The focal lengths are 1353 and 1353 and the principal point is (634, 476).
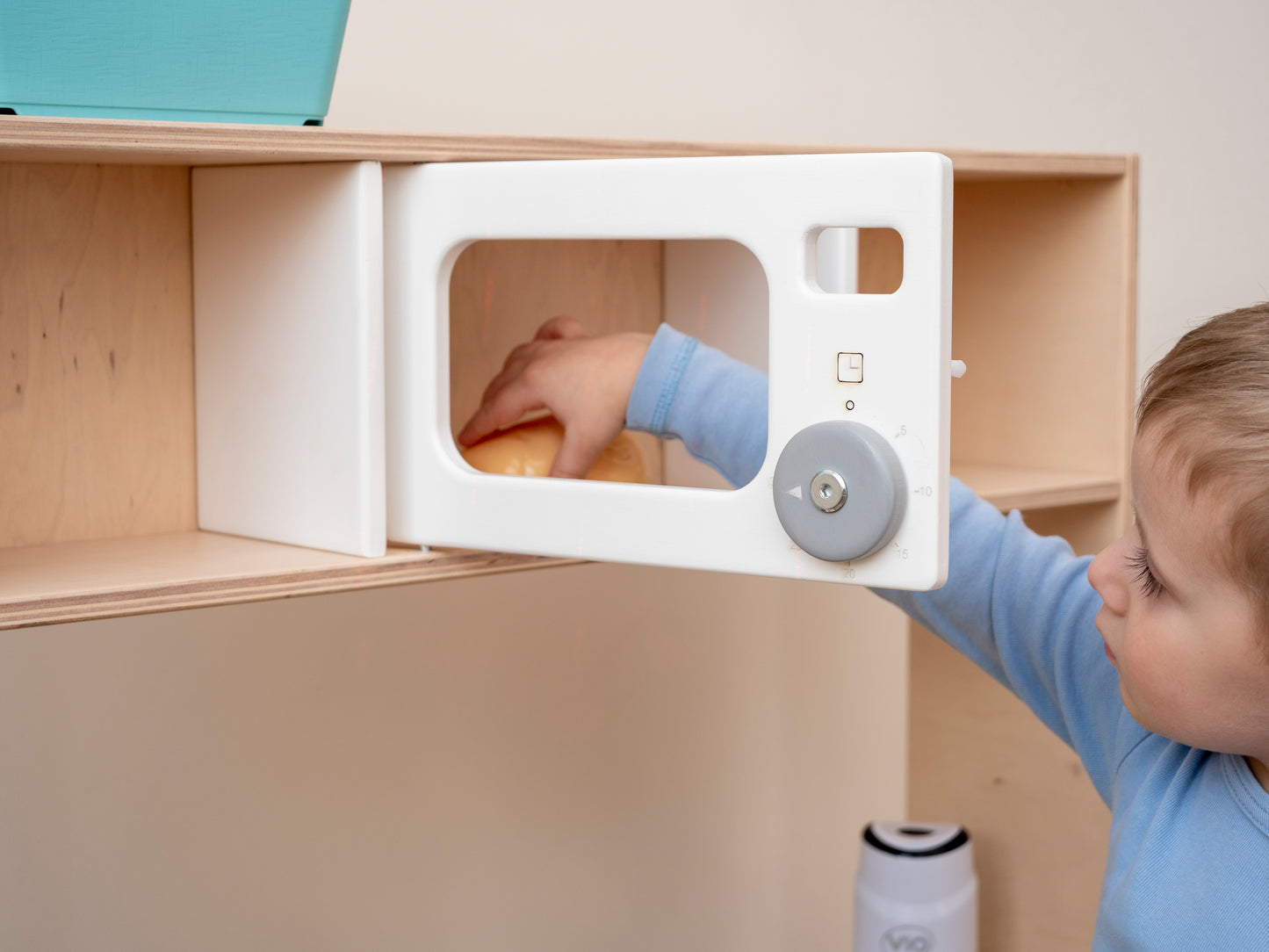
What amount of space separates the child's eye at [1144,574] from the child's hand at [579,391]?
297mm

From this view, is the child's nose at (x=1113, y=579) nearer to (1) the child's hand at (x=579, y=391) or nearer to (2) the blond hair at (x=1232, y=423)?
(2) the blond hair at (x=1232, y=423)

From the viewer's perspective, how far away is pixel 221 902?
117 cm

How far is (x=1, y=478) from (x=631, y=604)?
0.71 m

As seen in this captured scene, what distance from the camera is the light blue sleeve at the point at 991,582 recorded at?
0.78 meters

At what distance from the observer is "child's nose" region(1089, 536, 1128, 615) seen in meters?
0.69

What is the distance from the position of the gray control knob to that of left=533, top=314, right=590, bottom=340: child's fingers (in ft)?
0.95

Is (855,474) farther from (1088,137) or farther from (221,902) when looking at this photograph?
(1088,137)

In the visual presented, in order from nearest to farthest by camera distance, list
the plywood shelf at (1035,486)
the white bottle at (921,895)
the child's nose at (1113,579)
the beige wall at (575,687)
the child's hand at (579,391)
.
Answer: the child's nose at (1113,579)
the child's hand at (579,391)
the plywood shelf at (1035,486)
the beige wall at (575,687)
the white bottle at (921,895)

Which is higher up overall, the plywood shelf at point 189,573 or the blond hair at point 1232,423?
the blond hair at point 1232,423

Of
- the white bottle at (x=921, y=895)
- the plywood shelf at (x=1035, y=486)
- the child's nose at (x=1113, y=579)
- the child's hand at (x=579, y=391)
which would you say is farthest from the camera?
the white bottle at (x=921, y=895)

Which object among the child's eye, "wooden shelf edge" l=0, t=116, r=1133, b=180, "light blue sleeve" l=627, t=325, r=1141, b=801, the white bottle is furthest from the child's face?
the white bottle

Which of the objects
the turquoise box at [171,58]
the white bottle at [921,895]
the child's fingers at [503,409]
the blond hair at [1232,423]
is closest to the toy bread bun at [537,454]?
the child's fingers at [503,409]

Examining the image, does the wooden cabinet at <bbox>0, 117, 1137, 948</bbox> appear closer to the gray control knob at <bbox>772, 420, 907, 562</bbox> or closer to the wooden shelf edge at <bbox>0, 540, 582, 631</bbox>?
the wooden shelf edge at <bbox>0, 540, 582, 631</bbox>

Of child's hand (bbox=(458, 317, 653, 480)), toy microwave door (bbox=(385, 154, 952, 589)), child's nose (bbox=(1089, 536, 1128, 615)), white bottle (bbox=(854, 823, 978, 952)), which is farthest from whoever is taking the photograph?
white bottle (bbox=(854, 823, 978, 952))
